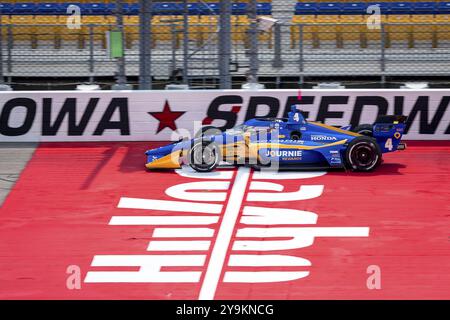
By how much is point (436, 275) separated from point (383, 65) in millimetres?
8682

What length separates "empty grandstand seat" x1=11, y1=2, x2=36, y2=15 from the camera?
21062 mm

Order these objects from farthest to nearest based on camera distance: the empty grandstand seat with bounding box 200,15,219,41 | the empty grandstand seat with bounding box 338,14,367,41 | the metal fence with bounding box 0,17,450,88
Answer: the empty grandstand seat with bounding box 200,15,219,41 → the empty grandstand seat with bounding box 338,14,367,41 → the metal fence with bounding box 0,17,450,88

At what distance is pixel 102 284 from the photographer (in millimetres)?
9258

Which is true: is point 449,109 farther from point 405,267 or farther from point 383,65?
point 405,267

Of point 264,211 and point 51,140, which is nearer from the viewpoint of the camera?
point 264,211

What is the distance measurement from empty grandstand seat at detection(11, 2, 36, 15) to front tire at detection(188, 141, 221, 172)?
28.0 feet

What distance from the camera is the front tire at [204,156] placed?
44.2 feet

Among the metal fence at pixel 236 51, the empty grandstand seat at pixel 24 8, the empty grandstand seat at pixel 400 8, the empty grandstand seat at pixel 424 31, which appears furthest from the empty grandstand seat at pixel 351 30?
the empty grandstand seat at pixel 24 8

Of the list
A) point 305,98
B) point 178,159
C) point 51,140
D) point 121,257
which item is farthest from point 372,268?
point 51,140

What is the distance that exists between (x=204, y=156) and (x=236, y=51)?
3.43 metres

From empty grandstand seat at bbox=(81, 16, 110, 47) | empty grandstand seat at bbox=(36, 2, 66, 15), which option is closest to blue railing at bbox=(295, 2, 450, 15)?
empty grandstand seat at bbox=(81, 16, 110, 47)

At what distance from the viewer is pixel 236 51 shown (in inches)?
647

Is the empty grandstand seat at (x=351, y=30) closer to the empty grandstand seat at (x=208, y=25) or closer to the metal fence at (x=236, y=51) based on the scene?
the metal fence at (x=236, y=51)

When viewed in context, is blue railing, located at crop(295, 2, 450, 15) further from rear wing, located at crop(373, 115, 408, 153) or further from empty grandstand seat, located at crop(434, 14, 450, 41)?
rear wing, located at crop(373, 115, 408, 153)
